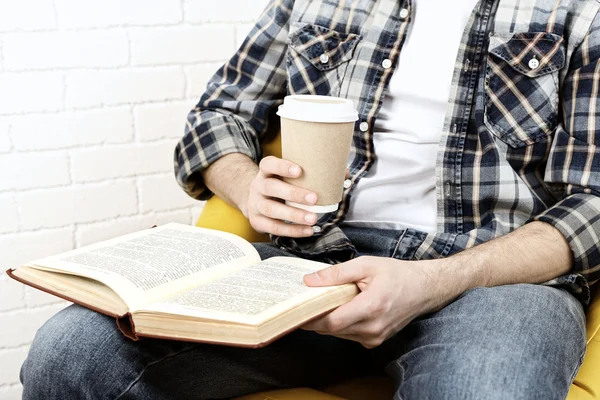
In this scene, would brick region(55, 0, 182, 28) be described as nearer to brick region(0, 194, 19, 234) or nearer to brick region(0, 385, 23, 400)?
brick region(0, 194, 19, 234)

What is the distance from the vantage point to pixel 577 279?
1056 mm

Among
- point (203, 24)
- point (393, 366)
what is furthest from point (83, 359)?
point (203, 24)

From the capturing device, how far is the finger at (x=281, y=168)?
921 mm

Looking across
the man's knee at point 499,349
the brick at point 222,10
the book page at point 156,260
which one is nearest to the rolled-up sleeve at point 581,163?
the man's knee at point 499,349

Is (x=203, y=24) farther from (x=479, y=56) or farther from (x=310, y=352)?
(x=310, y=352)

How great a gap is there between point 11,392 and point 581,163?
137cm

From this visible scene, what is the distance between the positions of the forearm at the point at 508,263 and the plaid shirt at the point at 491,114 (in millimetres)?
18

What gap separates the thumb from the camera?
2.78 ft

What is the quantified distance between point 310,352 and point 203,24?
1.01 meters

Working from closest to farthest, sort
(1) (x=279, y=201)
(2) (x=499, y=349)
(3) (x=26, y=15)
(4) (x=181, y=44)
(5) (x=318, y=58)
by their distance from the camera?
(2) (x=499, y=349) → (1) (x=279, y=201) → (5) (x=318, y=58) → (3) (x=26, y=15) → (4) (x=181, y=44)

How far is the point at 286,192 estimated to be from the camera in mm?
956

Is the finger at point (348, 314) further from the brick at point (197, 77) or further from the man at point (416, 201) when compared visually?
the brick at point (197, 77)

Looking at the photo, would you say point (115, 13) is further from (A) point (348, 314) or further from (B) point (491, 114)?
(A) point (348, 314)

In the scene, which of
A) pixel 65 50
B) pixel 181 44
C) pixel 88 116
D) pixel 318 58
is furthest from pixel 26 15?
pixel 318 58
